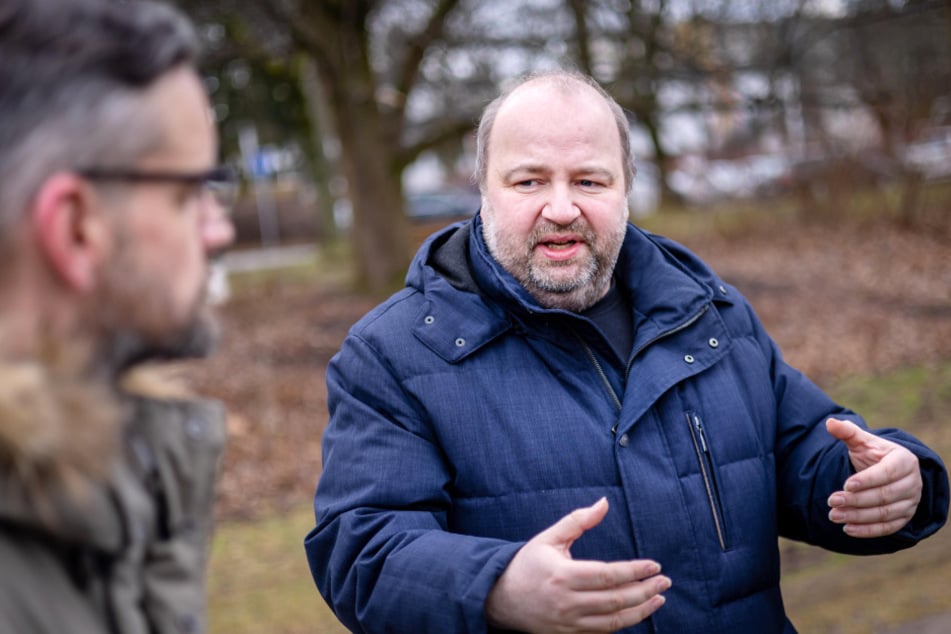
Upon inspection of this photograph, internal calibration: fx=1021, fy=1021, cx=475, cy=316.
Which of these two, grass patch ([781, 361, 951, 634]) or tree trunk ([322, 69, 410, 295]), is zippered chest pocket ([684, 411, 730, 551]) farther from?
tree trunk ([322, 69, 410, 295])

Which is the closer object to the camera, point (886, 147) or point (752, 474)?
point (752, 474)

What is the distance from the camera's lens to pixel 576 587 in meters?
1.97

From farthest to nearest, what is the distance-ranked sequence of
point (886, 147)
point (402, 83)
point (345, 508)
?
point (886, 147) → point (402, 83) → point (345, 508)

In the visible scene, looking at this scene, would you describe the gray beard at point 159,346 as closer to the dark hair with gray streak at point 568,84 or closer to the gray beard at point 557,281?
the gray beard at point 557,281

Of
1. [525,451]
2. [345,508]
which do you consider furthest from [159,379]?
[525,451]

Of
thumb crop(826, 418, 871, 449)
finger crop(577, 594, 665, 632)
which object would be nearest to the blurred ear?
finger crop(577, 594, 665, 632)

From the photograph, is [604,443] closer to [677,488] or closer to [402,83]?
[677,488]

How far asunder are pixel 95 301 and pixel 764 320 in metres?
11.0

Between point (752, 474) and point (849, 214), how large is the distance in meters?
15.8

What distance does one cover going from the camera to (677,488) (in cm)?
242

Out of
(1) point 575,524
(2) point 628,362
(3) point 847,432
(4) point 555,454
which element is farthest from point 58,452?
(3) point 847,432

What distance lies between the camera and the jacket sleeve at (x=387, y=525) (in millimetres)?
2141

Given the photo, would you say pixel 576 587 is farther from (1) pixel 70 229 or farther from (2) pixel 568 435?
(1) pixel 70 229

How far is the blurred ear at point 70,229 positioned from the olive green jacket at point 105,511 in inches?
6.0
